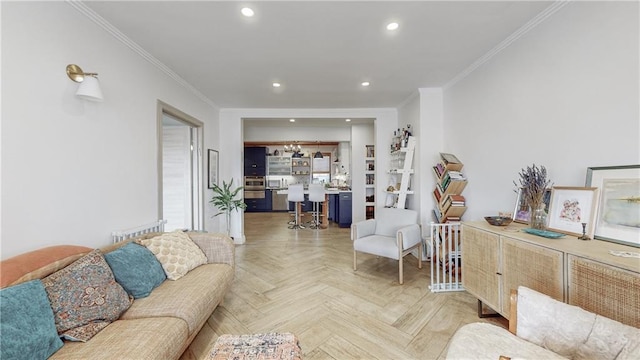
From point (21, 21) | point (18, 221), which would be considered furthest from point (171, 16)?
point (18, 221)

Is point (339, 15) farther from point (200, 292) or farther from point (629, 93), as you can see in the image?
point (200, 292)

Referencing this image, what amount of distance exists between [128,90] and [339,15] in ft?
6.94

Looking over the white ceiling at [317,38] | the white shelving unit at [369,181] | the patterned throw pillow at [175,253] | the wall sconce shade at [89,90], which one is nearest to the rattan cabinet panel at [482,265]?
the white ceiling at [317,38]

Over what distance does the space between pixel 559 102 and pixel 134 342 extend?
3231 mm

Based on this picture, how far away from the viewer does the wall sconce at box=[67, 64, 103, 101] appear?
5.73ft

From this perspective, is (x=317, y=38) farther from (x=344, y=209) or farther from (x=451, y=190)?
(x=344, y=209)

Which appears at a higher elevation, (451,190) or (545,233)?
(451,190)

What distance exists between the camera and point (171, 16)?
194 centimetres

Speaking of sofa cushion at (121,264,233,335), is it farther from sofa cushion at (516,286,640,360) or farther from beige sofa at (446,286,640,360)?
sofa cushion at (516,286,640,360)

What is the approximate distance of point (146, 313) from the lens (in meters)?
1.52

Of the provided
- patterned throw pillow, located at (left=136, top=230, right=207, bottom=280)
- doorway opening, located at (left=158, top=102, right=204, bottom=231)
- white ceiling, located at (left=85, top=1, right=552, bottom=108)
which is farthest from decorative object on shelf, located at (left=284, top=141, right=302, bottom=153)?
patterned throw pillow, located at (left=136, top=230, right=207, bottom=280)

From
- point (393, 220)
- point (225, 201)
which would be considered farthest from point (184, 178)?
point (393, 220)

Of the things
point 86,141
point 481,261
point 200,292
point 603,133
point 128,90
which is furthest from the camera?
point 128,90

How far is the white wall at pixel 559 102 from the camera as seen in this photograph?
1486mm
